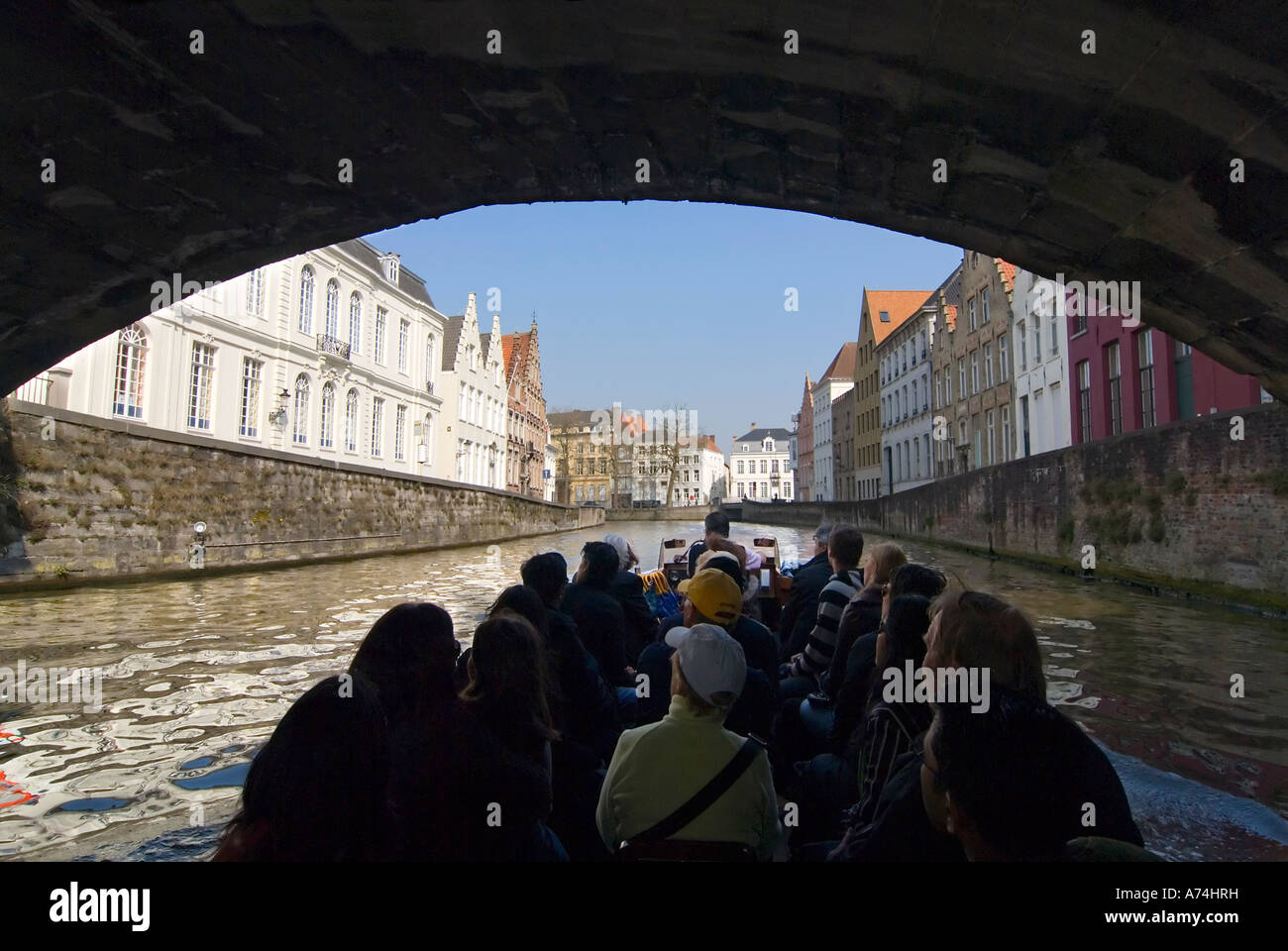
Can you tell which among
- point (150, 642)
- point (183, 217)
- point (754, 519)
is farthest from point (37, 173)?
point (754, 519)

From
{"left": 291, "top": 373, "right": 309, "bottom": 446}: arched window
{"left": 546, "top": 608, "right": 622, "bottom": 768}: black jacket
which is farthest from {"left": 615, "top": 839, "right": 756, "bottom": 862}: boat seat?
{"left": 291, "top": 373, "right": 309, "bottom": 446}: arched window

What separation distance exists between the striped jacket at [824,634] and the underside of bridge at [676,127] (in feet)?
6.52

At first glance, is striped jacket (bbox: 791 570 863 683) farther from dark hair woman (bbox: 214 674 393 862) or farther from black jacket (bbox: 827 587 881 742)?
dark hair woman (bbox: 214 674 393 862)

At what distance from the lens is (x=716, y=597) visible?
359cm

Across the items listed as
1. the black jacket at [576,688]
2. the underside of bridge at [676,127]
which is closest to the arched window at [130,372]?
the underside of bridge at [676,127]

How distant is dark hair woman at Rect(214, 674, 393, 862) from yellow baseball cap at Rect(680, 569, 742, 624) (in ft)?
6.83

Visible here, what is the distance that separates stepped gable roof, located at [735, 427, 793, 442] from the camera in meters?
115

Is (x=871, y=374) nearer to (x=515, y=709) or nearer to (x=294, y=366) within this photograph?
(x=294, y=366)

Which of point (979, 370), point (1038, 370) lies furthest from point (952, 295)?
point (1038, 370)

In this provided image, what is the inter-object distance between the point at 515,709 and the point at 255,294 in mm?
25466

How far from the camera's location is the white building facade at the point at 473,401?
135 feet

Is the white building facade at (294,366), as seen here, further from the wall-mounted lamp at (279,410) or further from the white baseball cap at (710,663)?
the white baseball cap at (710,663)

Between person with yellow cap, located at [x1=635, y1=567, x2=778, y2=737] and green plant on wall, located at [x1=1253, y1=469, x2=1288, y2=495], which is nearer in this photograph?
person with yellow cap, located at [x1=635, y1=567, x2=778, y2=737]

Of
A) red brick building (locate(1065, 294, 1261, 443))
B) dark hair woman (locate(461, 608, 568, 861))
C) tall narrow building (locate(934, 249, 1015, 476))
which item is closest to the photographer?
dark hair woman (locate(461, 608, 568, 861))
